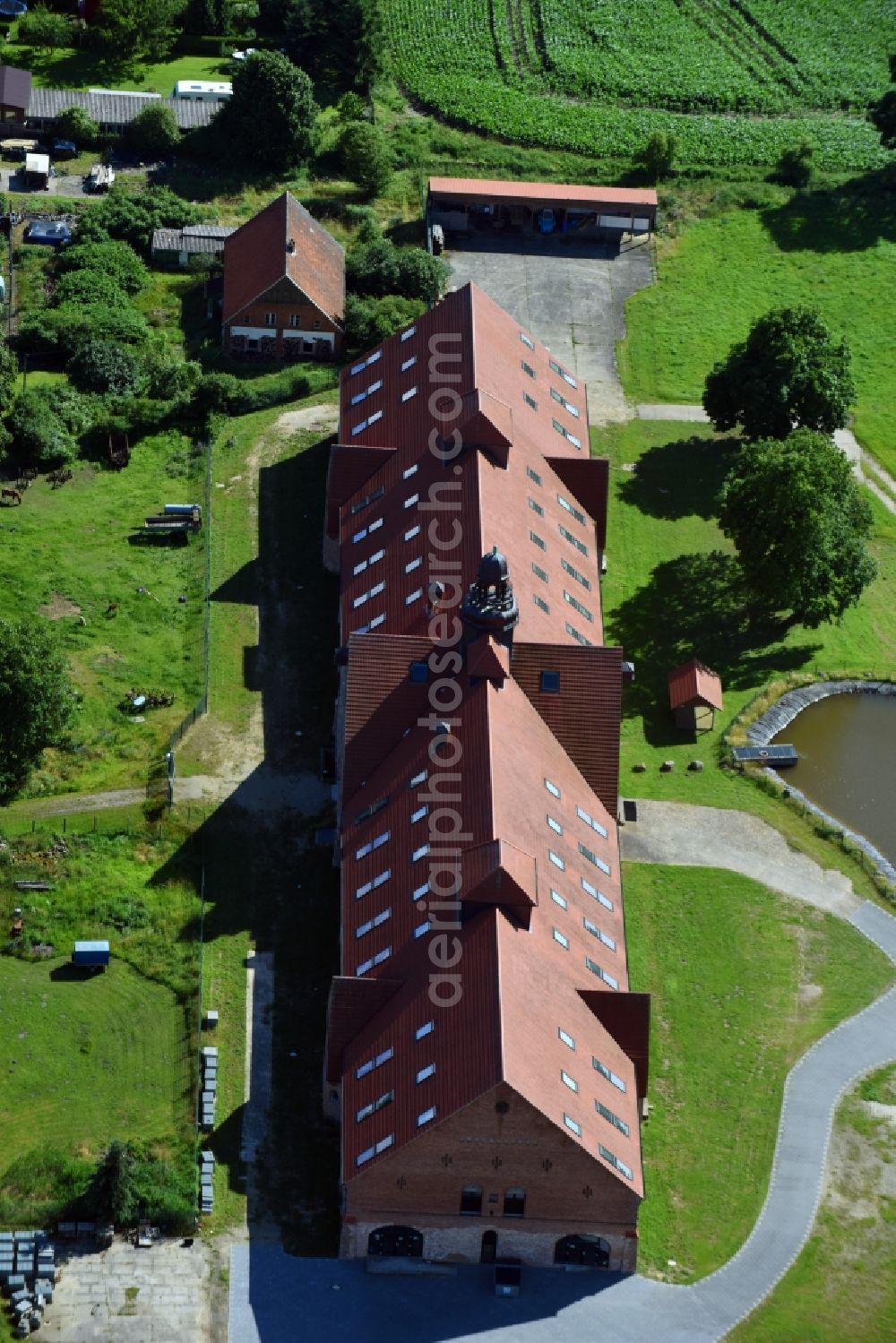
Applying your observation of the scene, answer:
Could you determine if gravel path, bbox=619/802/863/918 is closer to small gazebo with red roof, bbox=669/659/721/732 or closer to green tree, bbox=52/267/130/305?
small gazebo with red roof, bbox=669/659/721/732

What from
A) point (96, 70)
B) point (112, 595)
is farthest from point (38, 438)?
point (96, 70)

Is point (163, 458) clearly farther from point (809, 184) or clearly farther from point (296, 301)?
point (809, 184)

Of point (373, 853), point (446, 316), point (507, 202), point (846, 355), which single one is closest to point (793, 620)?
point (846, 355)

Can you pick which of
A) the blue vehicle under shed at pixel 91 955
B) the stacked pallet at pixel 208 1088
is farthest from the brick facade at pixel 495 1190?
the blue vehicle under shed at pixel 91 955

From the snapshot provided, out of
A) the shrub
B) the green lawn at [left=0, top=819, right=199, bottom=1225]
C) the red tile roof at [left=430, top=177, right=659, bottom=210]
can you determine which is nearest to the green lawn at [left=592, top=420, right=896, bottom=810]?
the green lawn at [left=0, top=819, right=199, bottom=1225]

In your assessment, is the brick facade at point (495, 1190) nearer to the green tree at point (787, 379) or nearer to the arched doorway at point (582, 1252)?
the arched doorway at point (582, 1252)

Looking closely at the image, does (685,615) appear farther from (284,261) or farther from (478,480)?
(284,261)
